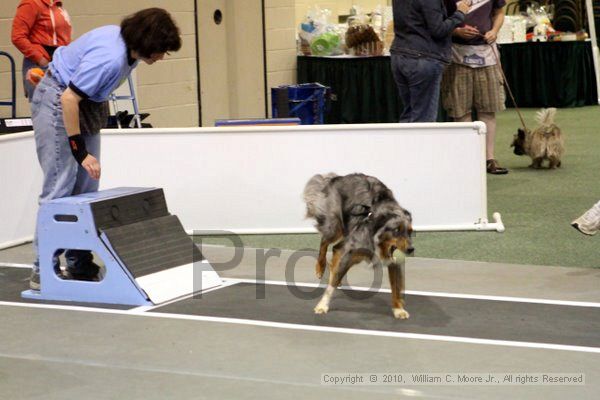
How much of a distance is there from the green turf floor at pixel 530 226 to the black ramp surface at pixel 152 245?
3.59 ft

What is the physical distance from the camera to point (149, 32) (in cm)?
495

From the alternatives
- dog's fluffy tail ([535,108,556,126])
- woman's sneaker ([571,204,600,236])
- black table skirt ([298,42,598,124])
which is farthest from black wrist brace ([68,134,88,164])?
black table skirt ([298,42,598,124])

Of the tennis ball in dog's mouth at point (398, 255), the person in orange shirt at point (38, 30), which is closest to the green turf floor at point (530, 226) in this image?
the tennis ball in dog's mouth at point (398, 255)

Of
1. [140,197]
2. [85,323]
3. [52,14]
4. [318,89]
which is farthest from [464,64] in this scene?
[85,323]

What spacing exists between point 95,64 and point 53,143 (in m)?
0.49

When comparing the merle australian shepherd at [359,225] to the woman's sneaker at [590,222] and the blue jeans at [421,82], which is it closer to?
the woman's sneaker at [590,222]

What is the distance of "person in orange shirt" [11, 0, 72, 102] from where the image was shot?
771 centimetres

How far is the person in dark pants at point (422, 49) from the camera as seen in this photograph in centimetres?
734

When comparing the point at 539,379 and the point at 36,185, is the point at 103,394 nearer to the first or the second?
the point at 539,379

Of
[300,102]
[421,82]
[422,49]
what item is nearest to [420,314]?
[421,82]

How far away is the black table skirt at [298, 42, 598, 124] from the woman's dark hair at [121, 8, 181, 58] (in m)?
6.77

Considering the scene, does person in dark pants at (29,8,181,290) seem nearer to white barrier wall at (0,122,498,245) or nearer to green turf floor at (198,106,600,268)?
white barrier wall at (0,122,498,245)

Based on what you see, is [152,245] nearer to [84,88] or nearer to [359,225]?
[84,88]

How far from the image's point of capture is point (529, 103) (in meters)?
13.3
